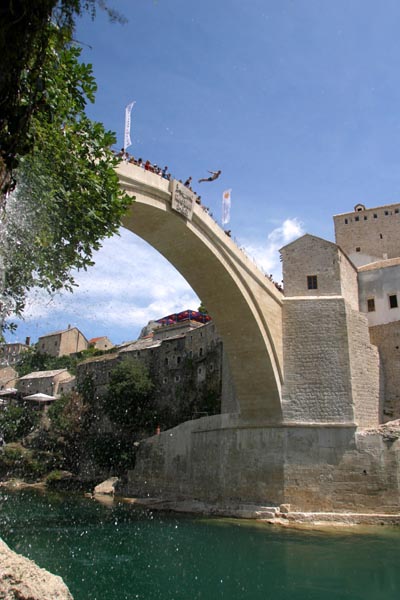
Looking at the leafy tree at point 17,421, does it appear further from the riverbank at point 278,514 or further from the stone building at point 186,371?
the riverbank at point 278,514

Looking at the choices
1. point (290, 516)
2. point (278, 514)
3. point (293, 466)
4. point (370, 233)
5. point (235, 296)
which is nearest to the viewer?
point (290, 516)

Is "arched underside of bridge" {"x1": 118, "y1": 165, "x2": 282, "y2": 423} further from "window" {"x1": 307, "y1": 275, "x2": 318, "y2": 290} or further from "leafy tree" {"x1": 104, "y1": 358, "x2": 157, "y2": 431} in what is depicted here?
"leafy tree" {"x1": 104, "y1": 358, "x2": 157, "y2": 431}

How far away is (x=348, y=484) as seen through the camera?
14.6m

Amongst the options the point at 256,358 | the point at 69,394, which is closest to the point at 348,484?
the point at 256,358

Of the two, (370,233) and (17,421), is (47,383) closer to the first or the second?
(17,421)

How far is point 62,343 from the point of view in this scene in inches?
1987

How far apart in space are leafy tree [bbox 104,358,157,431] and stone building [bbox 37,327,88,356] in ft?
73.6

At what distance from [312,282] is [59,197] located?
1205 cm

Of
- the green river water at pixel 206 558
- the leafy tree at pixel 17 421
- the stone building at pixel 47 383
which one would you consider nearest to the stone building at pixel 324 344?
the green river water at pixel 206 558

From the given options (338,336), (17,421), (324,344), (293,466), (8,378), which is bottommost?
(293,466)

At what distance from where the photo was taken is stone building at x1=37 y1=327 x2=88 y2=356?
165 ft

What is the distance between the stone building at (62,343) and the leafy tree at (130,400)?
883 inches

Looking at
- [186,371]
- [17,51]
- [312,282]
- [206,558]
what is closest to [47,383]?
[186,371]

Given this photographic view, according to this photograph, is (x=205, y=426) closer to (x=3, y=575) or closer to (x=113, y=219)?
(x=113, y=219)
